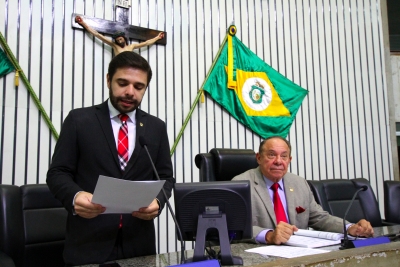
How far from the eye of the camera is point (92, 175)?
1405mm

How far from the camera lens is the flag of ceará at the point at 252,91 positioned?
3.92 meters

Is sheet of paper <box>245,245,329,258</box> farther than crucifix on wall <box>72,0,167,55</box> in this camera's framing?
No

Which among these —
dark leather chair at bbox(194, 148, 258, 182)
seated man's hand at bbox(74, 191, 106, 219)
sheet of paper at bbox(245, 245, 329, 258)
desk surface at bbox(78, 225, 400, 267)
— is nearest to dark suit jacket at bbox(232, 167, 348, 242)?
dark leather chair at bbox(194, 148, 258, 182)

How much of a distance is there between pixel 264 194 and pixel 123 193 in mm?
1154

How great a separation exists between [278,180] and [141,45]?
2105mm

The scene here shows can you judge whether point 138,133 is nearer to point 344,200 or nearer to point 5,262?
point 5,262

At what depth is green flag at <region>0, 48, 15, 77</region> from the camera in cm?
304

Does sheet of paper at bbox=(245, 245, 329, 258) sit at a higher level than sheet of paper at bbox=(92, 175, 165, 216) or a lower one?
lower

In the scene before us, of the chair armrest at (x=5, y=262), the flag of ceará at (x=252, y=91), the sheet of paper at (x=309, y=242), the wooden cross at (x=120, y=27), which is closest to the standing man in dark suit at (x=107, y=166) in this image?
the chair armrest at (x=5, y=262)

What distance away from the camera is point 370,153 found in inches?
179

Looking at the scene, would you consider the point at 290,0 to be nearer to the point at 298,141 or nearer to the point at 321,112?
the point at 321,112

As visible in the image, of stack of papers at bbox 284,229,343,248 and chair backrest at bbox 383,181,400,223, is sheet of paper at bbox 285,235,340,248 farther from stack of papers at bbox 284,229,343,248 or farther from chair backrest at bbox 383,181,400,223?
chair backrest at bbox 383,181,400,223

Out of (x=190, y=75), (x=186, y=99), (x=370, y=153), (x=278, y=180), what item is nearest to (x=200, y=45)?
(x=190, y=75)

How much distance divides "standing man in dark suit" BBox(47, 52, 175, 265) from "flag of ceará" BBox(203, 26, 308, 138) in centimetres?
241
